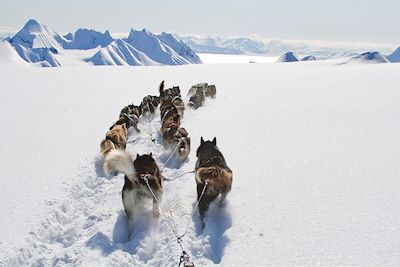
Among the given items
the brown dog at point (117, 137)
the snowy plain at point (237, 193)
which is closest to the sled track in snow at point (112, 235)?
the snowy plain at point (237, 193)

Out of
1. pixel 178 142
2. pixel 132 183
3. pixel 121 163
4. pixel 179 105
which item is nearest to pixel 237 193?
pixel 132 183

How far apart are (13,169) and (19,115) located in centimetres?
609

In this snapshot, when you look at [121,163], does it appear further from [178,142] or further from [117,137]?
[117,137]

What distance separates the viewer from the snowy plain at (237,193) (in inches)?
187

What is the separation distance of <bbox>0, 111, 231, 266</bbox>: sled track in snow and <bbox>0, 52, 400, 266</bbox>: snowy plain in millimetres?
16

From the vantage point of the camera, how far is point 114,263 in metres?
4.66

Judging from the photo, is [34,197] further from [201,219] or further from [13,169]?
[201,219]

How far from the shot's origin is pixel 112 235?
5.32 m

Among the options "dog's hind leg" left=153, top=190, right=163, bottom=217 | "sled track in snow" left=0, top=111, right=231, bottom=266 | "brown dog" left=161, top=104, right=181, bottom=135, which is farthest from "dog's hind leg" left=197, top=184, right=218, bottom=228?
"brown dog" left=161, top=104, right=181, bottom=135

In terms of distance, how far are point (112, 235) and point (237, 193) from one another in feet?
6.86

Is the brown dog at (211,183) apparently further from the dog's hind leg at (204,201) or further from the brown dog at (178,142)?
the brown dog at (178,142)

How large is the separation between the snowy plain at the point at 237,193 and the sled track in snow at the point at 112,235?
2cm

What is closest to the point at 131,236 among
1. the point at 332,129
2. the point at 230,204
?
the point at 230,204

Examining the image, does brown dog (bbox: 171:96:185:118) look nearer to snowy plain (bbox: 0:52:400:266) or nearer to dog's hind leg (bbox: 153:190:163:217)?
snowy plain (bbox: 0:52:400:266)
